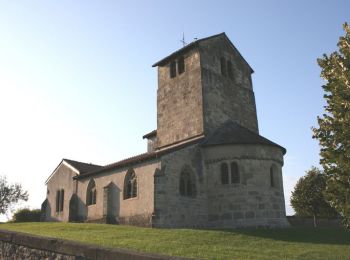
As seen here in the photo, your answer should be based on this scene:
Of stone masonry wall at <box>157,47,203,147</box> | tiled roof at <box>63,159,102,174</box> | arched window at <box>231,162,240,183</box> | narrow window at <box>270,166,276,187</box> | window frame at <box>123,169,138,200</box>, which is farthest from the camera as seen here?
tiled roof at <box>63,159,102,174</box>

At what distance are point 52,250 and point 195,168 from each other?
15.8 meters

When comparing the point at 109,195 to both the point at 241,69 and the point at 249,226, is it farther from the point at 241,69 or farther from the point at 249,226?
the point at 241,69

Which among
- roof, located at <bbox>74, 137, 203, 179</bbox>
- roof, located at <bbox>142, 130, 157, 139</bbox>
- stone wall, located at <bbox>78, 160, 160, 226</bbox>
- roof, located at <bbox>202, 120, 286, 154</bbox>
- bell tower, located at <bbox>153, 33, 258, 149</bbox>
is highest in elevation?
bell tower, located at <bbox>153, 33, 258, 149</bbox>

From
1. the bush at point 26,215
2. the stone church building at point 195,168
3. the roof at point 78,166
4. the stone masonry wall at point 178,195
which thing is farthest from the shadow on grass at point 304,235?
the bush at point 26,215

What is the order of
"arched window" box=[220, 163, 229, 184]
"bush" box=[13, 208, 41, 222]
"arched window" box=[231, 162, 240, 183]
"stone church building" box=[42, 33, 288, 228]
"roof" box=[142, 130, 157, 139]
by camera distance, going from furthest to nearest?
"bush" box=[13, 208, 41, 222], "roof" box=[142, 130, 157, 139], "arched window" box=[220, 163, 229, 184], "arched window" box=[231, 162, 240, 183], "stone church building" box=[42, 33, 288, 228]

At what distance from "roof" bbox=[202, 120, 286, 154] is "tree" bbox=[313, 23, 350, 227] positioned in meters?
11.7

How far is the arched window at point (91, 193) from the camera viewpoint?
30.1 meters

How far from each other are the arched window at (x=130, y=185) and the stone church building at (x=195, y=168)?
0.07 m

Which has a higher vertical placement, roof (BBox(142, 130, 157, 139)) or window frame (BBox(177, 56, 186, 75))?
window frame (BBox(177, 56, 186, 75))

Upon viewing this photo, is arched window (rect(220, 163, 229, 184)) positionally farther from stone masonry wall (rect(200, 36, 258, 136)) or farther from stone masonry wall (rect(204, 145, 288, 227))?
stone masonry wall (rect(200, 36, 258, 136))

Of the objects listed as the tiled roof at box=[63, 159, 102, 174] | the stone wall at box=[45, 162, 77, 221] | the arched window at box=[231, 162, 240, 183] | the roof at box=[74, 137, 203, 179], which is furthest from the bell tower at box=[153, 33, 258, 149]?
the stone wall at box=[45, 162, 77, 221]

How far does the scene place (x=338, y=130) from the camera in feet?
42.0

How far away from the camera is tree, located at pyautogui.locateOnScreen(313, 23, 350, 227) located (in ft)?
40.4

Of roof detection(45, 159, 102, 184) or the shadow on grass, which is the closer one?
the shadow on grass
